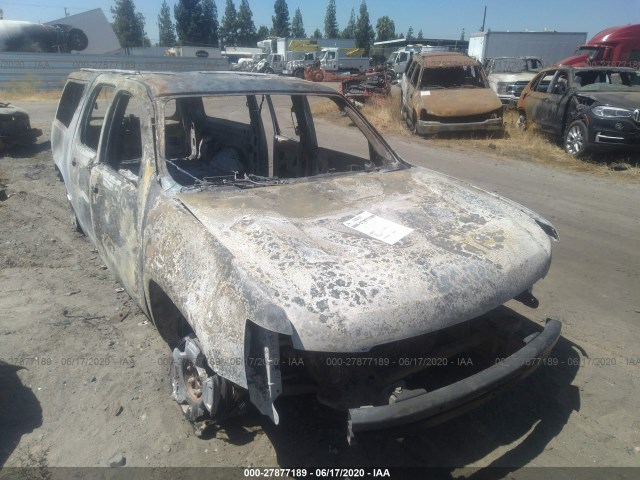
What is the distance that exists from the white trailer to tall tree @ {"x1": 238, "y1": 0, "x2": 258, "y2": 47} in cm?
6120

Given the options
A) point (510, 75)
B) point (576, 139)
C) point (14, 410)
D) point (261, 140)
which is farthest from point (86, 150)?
point (510, 75)

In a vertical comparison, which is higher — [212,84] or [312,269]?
[212,84]

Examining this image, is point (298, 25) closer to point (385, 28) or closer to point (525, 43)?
point (385, 28)

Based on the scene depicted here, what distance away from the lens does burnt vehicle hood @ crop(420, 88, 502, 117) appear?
1124 cm

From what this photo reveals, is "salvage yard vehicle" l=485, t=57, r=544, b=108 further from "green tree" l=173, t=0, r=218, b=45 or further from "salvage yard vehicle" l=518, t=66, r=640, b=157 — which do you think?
"green tree" l=173, t=0, r=218, b=45

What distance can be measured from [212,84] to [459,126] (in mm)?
9104

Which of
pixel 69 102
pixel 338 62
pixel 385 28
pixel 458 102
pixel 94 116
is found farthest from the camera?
pixel 385 28

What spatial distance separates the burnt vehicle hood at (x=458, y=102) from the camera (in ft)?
36.9

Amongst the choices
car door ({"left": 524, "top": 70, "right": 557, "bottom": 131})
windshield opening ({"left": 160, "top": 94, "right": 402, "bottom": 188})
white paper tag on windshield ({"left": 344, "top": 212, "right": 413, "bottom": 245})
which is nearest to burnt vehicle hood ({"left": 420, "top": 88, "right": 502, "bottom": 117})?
car door ({"left": 524, "top": 70, "right": 557, "bottom": 131})

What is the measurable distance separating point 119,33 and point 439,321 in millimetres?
79431

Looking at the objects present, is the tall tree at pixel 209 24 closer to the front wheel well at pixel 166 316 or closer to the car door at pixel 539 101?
the car door at pixel 539 101

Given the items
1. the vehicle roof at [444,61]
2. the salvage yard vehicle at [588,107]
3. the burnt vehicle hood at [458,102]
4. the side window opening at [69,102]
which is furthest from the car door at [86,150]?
the vehicle roof at [444,61]

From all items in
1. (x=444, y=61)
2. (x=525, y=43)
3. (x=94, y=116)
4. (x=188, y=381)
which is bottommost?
(x=188, y=381)

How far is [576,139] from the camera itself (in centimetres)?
958
